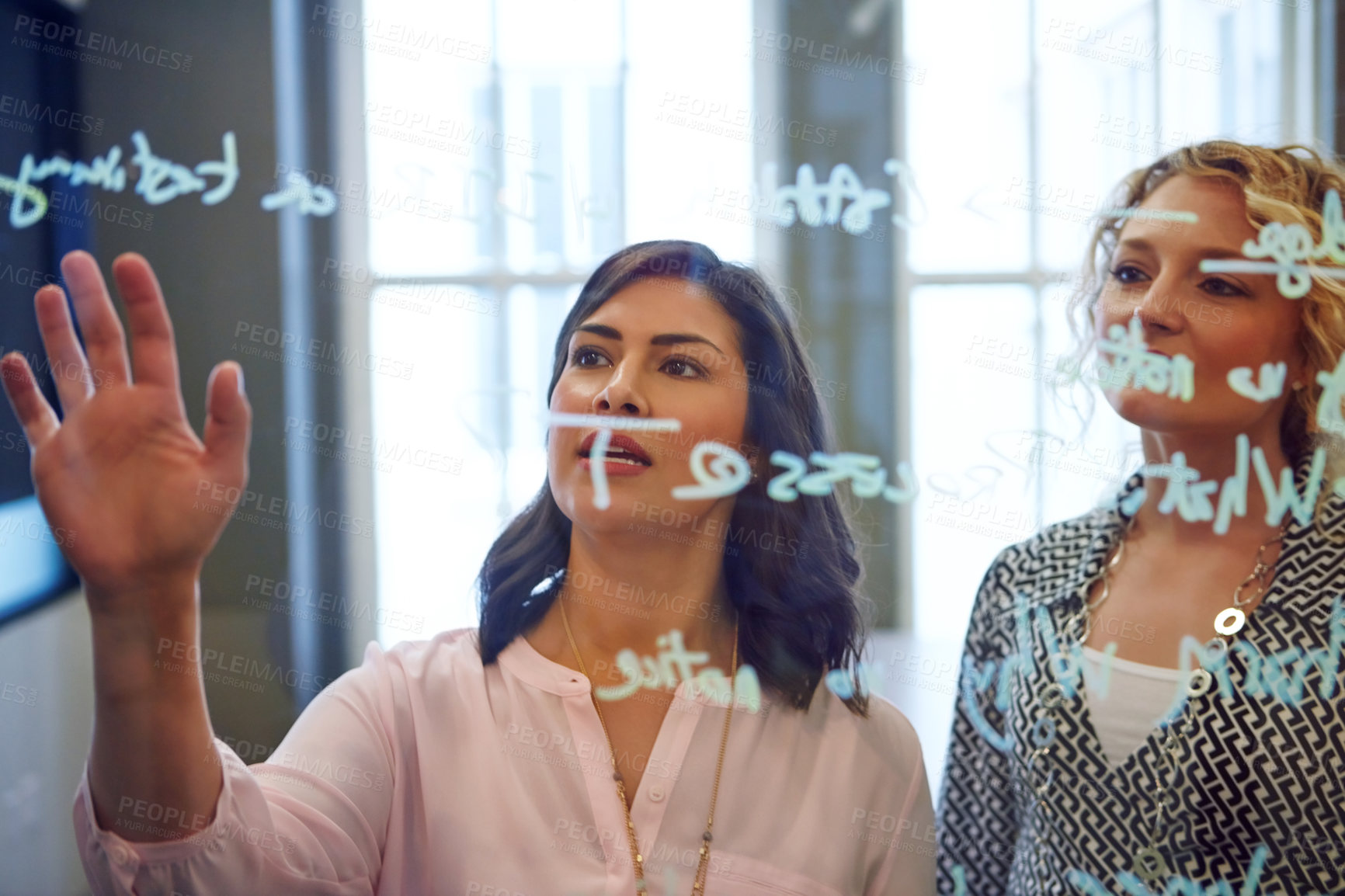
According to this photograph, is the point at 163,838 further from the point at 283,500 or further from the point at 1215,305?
the point at 1215,305

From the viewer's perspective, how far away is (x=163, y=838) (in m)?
0.51

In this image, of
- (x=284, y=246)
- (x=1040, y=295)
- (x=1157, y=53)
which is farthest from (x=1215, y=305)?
(x=284, y=246)

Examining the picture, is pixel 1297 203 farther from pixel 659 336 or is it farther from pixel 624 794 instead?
pixel 624 794

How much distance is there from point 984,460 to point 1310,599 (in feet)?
0.81

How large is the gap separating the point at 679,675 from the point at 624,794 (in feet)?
0.31

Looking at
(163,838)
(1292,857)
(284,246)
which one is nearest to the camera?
(163,838)

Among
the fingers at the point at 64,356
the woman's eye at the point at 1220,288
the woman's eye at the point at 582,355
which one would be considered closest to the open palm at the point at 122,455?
the fingers at the point at 64,356

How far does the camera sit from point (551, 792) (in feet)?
2.10

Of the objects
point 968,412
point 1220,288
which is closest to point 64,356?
point 968,412

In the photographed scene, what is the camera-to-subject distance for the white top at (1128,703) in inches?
26.1

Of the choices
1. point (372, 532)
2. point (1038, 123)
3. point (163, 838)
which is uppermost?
point (1038, 123)

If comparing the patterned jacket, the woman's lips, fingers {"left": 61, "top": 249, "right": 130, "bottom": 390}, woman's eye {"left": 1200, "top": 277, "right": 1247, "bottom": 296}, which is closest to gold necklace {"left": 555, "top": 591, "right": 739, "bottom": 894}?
the woman's lips

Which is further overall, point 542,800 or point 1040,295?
point 1040,295

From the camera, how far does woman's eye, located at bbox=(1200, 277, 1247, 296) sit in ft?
2.16
